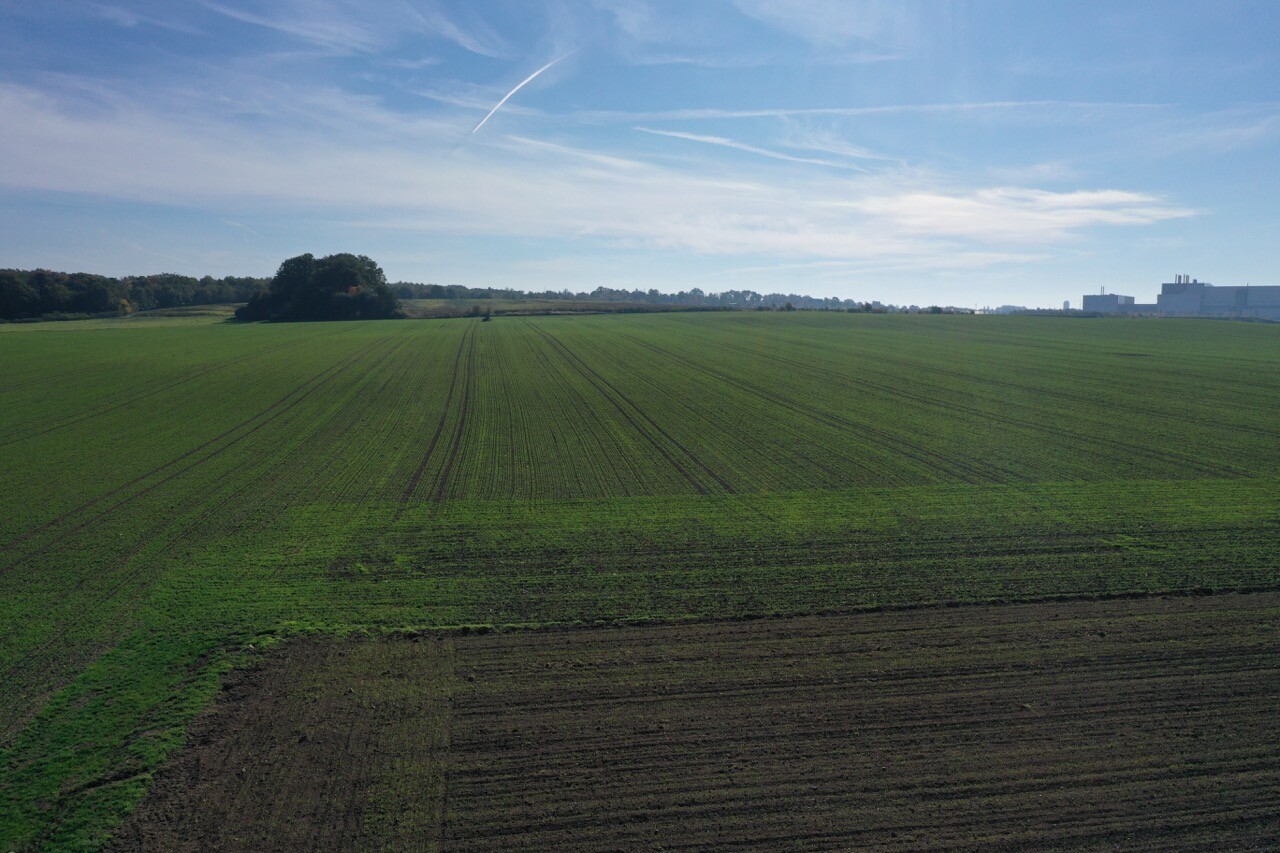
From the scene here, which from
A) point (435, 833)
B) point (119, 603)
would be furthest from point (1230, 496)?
point (119, 603)

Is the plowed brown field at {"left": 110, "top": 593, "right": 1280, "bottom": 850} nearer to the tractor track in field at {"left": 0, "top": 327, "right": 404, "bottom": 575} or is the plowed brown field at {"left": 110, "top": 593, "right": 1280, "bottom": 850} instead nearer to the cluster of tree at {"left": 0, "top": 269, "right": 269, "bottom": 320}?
the tractor track in field at {"left": 0, "top": 327, "right": 404, "bottom": 575}

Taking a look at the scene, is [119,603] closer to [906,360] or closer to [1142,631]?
[1142,631]

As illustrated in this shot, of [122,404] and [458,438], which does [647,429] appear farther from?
[122,404]

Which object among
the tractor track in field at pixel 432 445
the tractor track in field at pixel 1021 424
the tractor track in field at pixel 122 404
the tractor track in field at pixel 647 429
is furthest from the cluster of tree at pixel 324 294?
the tractor track in field at pixel 1021 424

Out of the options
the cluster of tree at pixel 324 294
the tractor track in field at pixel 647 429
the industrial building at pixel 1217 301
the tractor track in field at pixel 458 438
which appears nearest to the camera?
the tractor track in field at pixel 458 438

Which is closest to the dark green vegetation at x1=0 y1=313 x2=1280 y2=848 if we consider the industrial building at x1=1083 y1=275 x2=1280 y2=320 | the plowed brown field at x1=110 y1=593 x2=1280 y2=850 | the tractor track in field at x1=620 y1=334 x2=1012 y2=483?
the tractor track in field at x1=620 y1=334 x2=1012 y2=483

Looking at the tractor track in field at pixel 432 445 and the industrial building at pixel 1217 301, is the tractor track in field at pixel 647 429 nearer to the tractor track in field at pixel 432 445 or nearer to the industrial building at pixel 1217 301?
the tractor track in field at pixel 432 445
